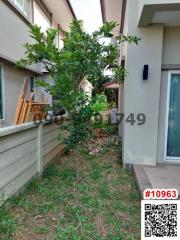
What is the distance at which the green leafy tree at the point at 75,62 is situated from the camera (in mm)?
4125

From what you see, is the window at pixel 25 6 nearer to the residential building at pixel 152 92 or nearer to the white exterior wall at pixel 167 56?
the residential building at pixel 152 92

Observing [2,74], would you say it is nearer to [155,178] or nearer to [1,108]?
[1,108]

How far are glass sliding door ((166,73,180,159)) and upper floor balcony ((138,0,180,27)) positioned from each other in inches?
49.5

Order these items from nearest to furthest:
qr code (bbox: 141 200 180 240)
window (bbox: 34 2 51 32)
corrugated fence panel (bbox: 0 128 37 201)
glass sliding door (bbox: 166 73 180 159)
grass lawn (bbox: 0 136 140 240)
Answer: qr code (bbox: 141 200 180 240)
grass lawn (bbox: 0 136 140 240)
corrugated fence panel (bbox: 0 128 37 201)
glass sliding door (bbox: 166 73 180 159)
window (bbox: 34 2 51 32)

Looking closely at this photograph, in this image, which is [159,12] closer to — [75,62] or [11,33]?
[75,62]

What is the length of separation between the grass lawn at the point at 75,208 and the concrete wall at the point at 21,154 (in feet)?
0.79

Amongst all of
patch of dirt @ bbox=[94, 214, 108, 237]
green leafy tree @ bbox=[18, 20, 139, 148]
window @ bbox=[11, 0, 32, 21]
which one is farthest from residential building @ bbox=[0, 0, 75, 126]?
patch of dirt @ bbox=[94, 214, 108, 237]

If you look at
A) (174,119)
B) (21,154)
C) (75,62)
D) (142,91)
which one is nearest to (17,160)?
(21,154)

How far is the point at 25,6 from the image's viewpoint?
26.8ft

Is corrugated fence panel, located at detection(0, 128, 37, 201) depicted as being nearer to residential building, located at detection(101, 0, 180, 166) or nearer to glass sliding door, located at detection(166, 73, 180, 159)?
residential building, located at detection(101, 0, 180, 166)

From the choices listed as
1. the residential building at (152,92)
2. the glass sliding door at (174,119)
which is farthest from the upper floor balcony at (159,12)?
the glass sliding door at (174,119)

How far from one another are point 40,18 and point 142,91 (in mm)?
6642

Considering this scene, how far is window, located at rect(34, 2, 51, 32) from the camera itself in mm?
9133

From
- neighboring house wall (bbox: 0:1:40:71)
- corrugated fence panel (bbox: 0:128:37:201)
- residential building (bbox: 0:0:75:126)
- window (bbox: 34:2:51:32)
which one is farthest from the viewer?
window (bbox: 34:2:51:32)
